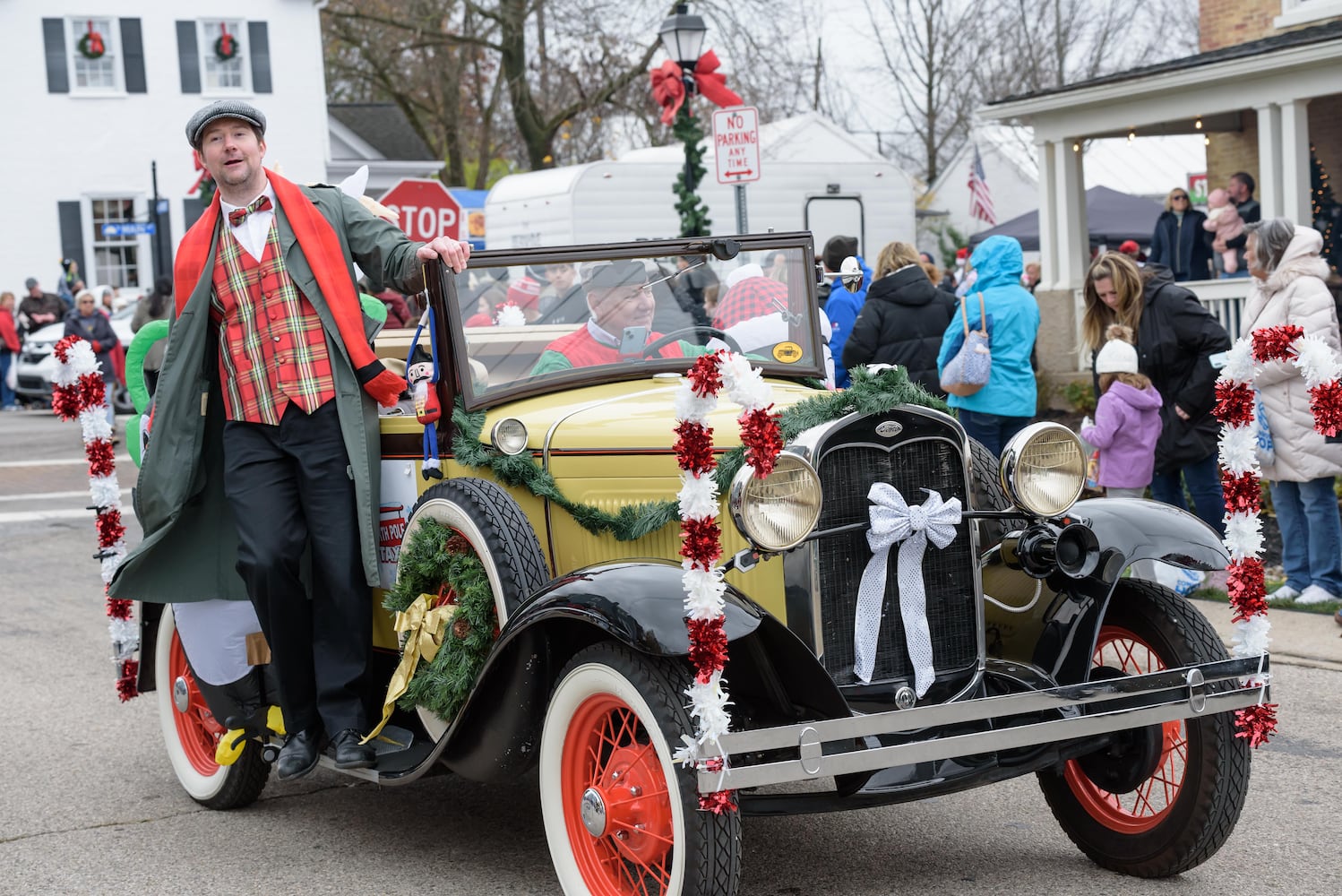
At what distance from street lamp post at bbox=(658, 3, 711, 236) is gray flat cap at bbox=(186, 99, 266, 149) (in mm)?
8127

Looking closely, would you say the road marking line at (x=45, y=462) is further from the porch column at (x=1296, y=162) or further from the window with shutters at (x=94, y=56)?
the window with shutters at (x=94, y=56)

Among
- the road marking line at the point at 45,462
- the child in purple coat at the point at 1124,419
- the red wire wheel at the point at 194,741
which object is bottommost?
the red wire wheel at the point at 194,741

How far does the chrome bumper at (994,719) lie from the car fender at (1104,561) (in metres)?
0.24

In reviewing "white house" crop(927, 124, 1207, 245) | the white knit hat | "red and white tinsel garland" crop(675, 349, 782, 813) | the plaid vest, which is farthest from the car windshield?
"white house" crop(927, 124, 1207, 245)

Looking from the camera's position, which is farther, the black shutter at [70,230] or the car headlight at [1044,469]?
the black shutter at [70,230]

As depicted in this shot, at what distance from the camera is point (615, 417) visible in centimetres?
440

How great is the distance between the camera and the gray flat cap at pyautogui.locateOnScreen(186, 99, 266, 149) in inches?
178

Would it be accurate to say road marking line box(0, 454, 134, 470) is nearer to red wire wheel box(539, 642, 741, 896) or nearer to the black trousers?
the black trousers

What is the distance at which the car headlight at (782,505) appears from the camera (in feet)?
11.7

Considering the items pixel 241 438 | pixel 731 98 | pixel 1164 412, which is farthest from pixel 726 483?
pixel 731 98

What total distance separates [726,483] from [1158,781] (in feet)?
5.20

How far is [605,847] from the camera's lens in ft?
12.5

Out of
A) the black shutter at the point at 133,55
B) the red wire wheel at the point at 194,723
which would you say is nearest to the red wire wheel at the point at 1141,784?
the red wire wheel at the point at 194,723

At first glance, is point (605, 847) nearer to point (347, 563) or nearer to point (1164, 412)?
point (347, 563)
